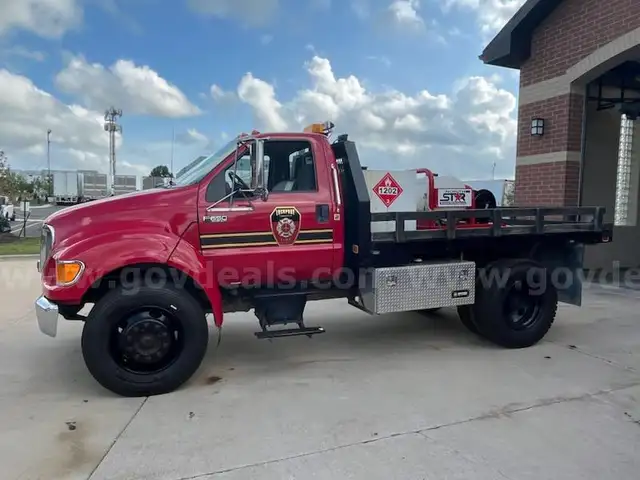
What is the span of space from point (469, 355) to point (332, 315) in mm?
2312

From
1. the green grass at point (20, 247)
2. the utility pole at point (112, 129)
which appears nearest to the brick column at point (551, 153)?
the green grass at point (20, 247)

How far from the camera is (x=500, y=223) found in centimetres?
566

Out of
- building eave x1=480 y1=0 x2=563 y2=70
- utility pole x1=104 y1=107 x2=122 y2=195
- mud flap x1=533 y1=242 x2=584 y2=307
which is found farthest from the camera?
utility pole x1=104 y1=107 x2=122 y2=195

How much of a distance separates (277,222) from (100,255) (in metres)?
1.54

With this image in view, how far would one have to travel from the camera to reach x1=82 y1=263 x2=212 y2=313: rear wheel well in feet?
14.3

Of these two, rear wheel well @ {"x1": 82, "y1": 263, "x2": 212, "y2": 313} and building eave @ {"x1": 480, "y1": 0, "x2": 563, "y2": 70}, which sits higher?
building eave @ {"x1": 480, "y1": 0, "x2": 563, "y2": 70}

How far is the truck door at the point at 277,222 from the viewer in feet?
15.3

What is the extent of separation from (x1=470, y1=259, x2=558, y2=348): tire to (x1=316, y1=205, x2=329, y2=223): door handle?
2.06m

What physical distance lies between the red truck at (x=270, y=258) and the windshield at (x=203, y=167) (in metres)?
0.02

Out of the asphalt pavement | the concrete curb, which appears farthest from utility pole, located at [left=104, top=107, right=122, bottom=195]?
the concrete curb

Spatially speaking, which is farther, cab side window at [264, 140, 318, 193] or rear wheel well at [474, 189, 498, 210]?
rear wheel well at [474, 189, 498, 210]

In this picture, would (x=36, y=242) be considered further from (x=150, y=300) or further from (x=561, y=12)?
(x=561, y=12)

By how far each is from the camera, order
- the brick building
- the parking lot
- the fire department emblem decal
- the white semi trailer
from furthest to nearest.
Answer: the white semi trailer
the brick building
the fire department emblem decal
the parking lot

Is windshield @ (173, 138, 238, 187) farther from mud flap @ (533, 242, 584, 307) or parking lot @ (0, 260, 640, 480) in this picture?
mud flap @ (533, 242, 584, 307)
